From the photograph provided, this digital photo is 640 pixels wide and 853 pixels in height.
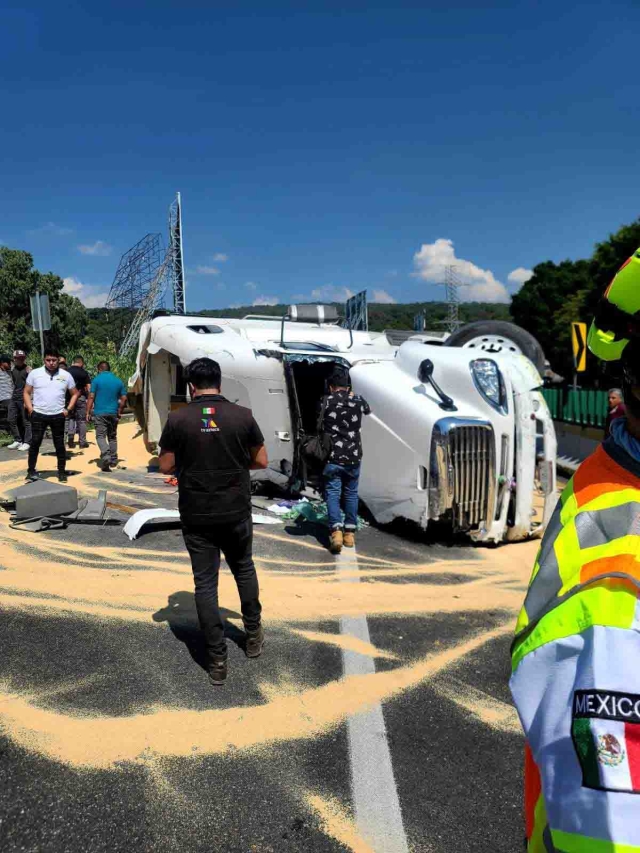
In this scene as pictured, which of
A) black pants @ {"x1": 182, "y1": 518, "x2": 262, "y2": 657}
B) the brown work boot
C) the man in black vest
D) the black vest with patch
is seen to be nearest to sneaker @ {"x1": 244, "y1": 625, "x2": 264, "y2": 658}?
black pants @ {"x1": 182, "y1": 518, "x2": 262, "y2": 657}

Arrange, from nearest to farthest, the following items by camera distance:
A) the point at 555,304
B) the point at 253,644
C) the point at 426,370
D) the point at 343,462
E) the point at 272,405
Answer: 1. the point at 253,644
2. the point at 343,462
3. the point at 426,370
4. the point at 272,405
5. the point at 555,304

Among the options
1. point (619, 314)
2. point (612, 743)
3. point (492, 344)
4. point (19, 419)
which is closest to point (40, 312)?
point (19, 419)

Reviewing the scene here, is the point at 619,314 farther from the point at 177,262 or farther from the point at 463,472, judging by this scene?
the point at 177,262

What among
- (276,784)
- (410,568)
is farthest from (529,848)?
(410,568)

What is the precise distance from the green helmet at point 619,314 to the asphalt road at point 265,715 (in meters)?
1.85

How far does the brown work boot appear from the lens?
538cm

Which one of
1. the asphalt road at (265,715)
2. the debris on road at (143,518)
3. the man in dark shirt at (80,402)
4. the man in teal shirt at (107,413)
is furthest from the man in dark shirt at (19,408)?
the asphalt road at (265,715)

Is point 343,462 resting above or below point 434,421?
below

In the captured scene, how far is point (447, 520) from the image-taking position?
554 centimetres

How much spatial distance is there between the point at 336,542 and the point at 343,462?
0.73 metres

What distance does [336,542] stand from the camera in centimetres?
539

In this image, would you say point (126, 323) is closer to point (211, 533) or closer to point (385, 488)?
point (385, 488)

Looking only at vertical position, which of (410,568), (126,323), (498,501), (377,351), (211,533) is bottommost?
(410,568)

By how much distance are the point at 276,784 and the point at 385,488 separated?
368cm
